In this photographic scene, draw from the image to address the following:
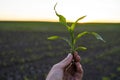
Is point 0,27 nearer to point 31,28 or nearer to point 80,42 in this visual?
point 31,28

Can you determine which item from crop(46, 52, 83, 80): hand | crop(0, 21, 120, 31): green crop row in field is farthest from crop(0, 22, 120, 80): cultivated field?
crop(46, 52, 83, 80): hand

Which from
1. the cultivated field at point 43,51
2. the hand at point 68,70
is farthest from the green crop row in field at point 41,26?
the hand at point 68,70

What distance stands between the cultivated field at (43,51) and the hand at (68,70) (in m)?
4.31

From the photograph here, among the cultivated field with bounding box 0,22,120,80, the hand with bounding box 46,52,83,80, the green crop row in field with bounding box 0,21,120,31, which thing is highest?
the hand with bounding box 46,52,83,80

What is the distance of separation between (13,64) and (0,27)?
175cm

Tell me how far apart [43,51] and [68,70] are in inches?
220

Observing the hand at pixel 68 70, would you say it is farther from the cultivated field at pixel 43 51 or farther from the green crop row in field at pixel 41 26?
the green crop row in field at pixel 41 26

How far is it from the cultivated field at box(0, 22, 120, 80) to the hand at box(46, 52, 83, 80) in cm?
431

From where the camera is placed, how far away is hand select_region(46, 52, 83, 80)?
6.09 ft

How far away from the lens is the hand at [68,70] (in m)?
1.86

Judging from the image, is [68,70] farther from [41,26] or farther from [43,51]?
→ [41,26]

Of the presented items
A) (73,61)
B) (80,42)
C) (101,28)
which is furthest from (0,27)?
(73,61)

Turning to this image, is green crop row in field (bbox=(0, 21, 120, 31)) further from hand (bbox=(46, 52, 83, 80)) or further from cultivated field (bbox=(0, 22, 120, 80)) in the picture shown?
hand (bbox=(46, 52, 83, 80))

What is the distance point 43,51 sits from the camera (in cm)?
748
